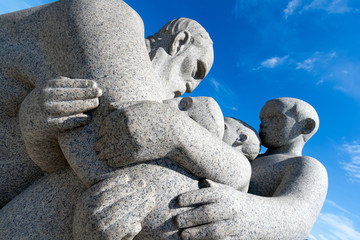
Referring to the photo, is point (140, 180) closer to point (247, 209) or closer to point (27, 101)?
point (247, 209)

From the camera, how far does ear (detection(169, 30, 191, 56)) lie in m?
3.23

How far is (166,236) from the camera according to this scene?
1781mm

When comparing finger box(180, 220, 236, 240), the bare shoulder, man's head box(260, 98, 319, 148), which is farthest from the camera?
man's head box(260, 98, 319, 148)

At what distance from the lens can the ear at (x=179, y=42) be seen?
3.23m

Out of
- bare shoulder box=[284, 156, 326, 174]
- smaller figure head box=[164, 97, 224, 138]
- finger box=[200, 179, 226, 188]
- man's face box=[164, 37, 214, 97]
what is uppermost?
man's face box=[164, 37, 214, 97]

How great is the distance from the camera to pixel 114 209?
165 centimetres

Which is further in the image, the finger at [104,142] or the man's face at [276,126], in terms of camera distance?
the man's face at [276,126]

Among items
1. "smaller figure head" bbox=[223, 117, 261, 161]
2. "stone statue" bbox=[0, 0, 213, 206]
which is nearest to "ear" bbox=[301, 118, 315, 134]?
"smaller figure head" bbox=[223, 117, 261, 161]

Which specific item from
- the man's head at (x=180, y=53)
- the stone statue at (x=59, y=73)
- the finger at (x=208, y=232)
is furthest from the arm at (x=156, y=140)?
the man's head at (x=180, y=53)

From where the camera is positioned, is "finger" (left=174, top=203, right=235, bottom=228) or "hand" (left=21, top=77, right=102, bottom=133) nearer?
"finger" (left=174, top=203, right=235, bottom=228)

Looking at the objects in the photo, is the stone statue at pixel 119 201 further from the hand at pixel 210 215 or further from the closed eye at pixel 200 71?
the closed eye at pixel 200 71

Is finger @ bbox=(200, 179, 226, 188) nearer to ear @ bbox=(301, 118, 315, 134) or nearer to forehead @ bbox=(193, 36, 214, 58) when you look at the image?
forehead @ bbox=(193, 36, 214, 58)

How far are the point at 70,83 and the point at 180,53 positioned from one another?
5.22ft

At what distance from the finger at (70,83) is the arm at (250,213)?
1.00m
